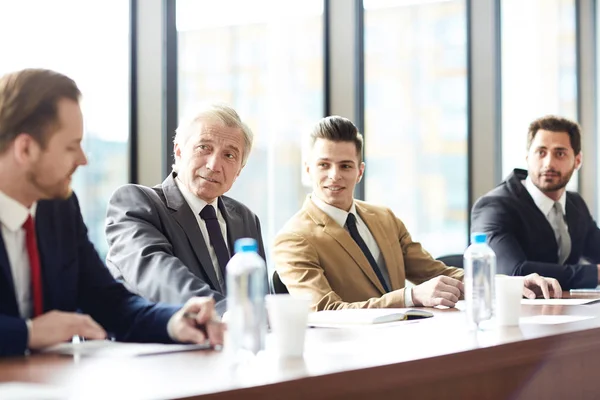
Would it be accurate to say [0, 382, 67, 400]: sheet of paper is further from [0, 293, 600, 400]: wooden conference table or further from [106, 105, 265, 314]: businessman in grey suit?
[106, 105, 265, 314]: businessman in grey suit

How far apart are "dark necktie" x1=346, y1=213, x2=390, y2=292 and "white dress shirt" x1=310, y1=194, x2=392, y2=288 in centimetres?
2

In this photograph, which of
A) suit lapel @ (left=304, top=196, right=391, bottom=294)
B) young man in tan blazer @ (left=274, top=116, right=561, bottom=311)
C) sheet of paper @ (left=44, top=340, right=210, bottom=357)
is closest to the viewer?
sheet of paper @ (left=44, top=340, right=210, bottom=357)

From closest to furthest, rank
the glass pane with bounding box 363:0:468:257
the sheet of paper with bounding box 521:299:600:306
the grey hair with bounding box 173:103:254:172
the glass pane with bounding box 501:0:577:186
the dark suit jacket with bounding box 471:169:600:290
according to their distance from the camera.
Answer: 1. the sheet of paper with bounding box 521:299:600:306
2. the grey hair with bounding box 173:103:254:172
3. the dark suit jacket with bounding box 471:169:600:290
4. the glass pane with bounding box 363:0:468:257
5. the glass pane with bounding box 501:0:577:186

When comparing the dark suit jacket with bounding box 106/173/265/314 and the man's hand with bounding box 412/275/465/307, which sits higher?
the dark suit jacket with bounding box 106/173/265/314

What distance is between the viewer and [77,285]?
2.17 m

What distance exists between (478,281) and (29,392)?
1266 mm

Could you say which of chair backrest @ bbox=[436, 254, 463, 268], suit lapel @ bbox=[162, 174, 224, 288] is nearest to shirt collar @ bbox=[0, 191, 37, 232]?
suit lapel @ bbox=[162, 174, 224, 288]

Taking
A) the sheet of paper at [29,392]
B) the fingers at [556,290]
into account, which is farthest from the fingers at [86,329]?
the fingers at [556,290]

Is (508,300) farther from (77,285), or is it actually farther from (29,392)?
(29,392)

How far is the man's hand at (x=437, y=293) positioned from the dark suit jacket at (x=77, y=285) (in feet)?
3.53

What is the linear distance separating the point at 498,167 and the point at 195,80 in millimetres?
2711

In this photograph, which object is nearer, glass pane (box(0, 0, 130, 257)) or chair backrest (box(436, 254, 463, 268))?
glass pane (box(0, 0, 130, 257))

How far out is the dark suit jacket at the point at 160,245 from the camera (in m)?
2.56

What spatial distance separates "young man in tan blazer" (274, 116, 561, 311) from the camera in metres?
3.14
